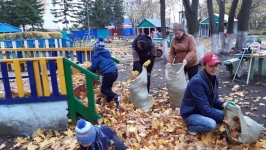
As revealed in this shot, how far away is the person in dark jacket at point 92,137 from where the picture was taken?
2.24m

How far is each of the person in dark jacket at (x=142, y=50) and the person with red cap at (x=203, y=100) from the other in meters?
1.39

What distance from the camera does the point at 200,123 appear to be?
9.78ft

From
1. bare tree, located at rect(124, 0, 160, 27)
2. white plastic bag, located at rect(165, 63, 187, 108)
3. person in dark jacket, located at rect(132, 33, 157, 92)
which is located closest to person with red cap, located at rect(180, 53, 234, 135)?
white plastic bag, located at rect(165, 63, 187, 108)

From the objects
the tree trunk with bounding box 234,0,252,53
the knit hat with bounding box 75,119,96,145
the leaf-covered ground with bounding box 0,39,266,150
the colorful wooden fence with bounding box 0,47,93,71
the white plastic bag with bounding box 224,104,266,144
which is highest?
the tree trunk with bounding box 234,0,252,53

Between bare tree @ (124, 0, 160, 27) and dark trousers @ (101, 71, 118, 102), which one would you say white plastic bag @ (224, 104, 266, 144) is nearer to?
dark trousers @ (101, 71, 118, 102)

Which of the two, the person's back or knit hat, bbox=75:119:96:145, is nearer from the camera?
knit hat, bbox=75:119:96:145

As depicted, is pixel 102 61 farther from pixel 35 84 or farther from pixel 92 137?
pixel 92 137

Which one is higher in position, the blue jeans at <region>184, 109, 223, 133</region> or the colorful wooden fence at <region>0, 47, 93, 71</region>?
the colorful wooden fence at <region>0, 47, 93, 71</region>

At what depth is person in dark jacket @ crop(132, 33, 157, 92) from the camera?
170 inches

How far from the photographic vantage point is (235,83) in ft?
19.7

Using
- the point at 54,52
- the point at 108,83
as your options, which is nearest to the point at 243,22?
the point at 54,52

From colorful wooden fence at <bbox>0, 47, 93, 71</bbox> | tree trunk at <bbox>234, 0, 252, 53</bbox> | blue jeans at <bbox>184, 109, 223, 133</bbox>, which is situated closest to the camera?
blue jeans at <bbox>184, 109, 223, 133</bbox>

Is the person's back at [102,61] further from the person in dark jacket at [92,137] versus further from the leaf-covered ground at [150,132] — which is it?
the person in dark jacket at [92,137]

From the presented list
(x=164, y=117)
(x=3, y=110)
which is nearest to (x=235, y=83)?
(x=164, y=117)
